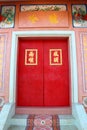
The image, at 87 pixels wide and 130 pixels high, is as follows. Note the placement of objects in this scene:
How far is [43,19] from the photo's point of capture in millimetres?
4328

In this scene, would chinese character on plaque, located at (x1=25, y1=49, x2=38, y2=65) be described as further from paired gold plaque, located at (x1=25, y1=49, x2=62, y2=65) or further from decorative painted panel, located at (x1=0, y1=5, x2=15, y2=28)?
decorative painted panel, located at (x1=0, y1=5, x2=15, y2=28)

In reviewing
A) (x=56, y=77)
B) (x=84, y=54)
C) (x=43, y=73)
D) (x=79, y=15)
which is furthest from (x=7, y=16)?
(x=84, y=54)

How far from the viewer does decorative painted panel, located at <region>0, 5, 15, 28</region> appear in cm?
433

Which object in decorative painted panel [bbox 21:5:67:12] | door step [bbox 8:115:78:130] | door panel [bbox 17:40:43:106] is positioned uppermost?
decorative painted panel [bbox 21:5:67:12]

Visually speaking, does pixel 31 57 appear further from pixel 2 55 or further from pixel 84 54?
pixel 84 54

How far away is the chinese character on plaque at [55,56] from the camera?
440 cm

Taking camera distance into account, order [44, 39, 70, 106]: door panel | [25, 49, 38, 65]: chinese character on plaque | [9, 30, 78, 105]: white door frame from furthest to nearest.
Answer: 1. [25, 49, 38, 65]: chinese character on plaque
2. [44, 39, 70, 106]: door panel
3. [9, 30, 78, 105]: white door frame

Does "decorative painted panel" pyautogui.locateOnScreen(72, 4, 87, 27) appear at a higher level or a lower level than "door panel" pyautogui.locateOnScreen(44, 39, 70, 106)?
higher

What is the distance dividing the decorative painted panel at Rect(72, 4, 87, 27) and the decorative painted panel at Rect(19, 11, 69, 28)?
21cm

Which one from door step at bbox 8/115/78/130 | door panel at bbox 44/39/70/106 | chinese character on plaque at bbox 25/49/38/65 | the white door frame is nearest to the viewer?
door step at bbox 8/115/78/130

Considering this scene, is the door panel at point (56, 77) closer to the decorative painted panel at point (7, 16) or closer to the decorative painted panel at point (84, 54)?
the decorative painted panel at point (84, 54)

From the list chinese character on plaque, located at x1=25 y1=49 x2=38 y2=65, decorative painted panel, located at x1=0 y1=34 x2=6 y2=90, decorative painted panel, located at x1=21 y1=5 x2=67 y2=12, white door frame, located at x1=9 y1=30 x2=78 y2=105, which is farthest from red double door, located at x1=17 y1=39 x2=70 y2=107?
decorative painted panel, located at x1=21 y1=5 x2=67 y2=12

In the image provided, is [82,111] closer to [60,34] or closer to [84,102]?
[84,102]

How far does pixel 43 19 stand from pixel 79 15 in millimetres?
906
